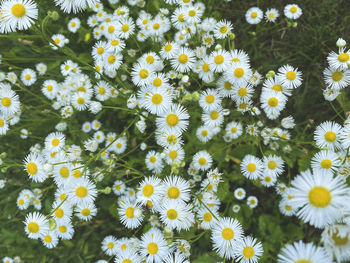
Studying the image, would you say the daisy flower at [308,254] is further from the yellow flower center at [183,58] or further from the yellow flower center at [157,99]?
the yellow flower center at [183,58]

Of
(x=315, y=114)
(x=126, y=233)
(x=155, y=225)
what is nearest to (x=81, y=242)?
(x=126, y=233)

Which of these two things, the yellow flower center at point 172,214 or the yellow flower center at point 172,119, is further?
the yellow flower center at point 172,119

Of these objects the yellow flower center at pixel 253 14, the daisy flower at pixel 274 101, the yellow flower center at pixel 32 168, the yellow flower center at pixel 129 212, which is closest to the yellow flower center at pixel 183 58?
the daisy flower at pixel 274 101

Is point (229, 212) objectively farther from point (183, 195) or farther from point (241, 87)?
point (241, 87)

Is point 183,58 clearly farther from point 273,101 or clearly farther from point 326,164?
point 326,164

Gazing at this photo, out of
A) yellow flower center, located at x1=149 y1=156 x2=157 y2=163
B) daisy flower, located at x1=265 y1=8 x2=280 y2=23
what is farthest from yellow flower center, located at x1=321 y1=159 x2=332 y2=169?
daisy flower, located at x1=265 y1=8 x2=280 y2=23

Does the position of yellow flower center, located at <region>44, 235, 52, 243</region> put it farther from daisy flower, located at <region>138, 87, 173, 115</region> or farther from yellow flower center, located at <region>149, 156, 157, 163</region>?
daisy flower, located at <region>138, 87, 173, 115</region>
